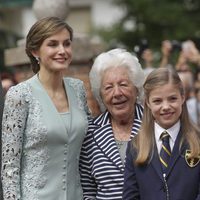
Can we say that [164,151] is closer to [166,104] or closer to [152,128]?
[152,128]

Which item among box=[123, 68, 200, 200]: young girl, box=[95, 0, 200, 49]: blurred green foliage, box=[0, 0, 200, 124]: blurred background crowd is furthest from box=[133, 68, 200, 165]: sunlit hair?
box=[95, 0, 200, 49]: blurred green foliage

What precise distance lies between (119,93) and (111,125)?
0.25 m

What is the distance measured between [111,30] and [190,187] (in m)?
17.6

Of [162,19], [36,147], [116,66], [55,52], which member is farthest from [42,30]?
[162,19]

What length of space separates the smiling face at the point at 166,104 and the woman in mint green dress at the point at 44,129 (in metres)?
0.51

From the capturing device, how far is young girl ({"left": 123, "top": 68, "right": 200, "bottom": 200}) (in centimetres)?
470

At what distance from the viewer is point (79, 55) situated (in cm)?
786

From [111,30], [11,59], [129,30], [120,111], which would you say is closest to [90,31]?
[111,30]

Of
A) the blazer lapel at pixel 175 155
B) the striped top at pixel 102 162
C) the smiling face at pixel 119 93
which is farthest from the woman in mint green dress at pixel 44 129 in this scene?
the blazer lapel at pixel 175 155

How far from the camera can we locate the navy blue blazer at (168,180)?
4688 mm

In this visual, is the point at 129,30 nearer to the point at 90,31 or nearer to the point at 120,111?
the point at 90,31

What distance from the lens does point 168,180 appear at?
4.71 m

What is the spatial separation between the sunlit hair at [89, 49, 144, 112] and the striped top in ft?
0.55

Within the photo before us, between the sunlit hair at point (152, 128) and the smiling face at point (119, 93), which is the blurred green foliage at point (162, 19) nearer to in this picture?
the smiling face at point (119, 93)
